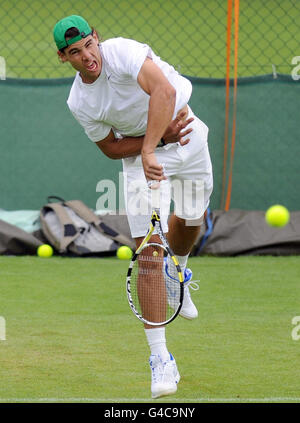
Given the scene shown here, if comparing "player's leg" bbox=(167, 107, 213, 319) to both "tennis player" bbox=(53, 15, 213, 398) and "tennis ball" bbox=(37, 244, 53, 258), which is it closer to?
"tennis player" bbox=(53, 15, 213, 398)

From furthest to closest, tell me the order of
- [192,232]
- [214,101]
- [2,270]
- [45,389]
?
[214,101]
[2,270]
[192,232]
[45,389]

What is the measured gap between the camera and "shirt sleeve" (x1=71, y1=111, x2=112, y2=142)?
13.8 feet

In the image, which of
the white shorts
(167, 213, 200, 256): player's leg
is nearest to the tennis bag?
(167, 213, 200, 256): player's leg

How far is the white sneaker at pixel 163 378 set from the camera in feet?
11.9

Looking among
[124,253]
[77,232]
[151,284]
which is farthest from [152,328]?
[77,232]

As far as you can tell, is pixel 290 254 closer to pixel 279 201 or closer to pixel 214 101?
pixel 279 201

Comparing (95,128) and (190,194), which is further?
(190,194)

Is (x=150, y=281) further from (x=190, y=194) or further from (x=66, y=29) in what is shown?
(x=66, y=29)

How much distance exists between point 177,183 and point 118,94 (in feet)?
2.38

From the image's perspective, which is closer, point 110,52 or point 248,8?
point 110,52

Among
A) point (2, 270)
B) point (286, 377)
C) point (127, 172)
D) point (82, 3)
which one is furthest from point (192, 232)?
point (82, 3)

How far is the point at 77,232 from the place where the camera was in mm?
6910

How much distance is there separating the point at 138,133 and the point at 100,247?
2802 mm

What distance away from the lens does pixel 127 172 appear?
14.0ft
